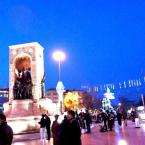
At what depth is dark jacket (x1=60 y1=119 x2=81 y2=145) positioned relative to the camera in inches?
312

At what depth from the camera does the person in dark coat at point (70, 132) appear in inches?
312

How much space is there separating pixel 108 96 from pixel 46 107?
32.5 metres

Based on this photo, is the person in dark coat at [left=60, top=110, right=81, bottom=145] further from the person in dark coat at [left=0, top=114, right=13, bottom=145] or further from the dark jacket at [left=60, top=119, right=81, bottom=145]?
the person in dark coat at [left=0, top=114, right=13, bottom=145]

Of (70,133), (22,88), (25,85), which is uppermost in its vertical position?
(25,85)

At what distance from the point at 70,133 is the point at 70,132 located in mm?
24

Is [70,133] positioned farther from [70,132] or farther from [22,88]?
A: [22,88]

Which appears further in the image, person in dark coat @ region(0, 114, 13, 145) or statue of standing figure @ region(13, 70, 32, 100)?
statue of standing figure @ region(13, 70, 32, 100)

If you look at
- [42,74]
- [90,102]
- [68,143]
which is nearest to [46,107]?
[42,74]

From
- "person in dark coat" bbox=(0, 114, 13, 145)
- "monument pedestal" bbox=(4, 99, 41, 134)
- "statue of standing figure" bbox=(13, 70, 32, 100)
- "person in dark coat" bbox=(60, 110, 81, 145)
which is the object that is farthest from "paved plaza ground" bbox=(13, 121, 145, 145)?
"statue of standing figure" bbox=(13, 70, 32, 100)

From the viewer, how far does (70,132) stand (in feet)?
26.1

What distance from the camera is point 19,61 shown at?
3972 cm

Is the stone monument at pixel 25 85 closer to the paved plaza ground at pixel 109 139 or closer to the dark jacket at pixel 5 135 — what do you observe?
the paved plaza ground at pixel 109 139

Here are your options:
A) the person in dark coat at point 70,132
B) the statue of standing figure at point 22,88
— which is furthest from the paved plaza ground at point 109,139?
the statue of standing figure at point 22,88

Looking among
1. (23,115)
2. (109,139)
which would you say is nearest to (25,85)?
(23,115)
